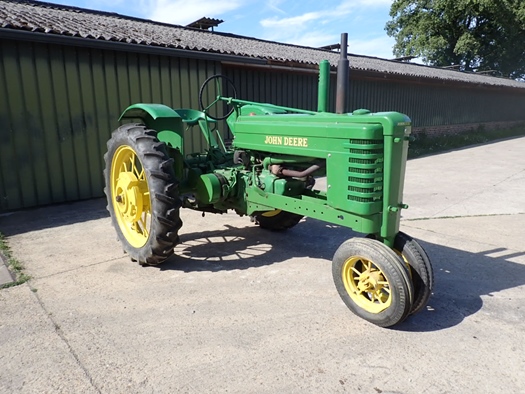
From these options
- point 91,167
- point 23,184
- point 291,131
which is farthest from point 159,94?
point 291,131

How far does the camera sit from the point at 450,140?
597 inches

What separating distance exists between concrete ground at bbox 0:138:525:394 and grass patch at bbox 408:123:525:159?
8.95m

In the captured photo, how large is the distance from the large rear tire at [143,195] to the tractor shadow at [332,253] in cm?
33

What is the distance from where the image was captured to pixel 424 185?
745 centimetres

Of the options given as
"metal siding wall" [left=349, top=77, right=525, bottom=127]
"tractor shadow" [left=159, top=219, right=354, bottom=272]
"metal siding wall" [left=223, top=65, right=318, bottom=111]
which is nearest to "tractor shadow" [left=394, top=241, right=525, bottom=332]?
"tractor shadow" [left=159, top=219, right=354, bottom=272]

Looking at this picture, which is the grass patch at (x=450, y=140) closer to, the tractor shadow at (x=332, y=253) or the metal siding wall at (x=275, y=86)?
the metal siding wall at (x=275, y=86)

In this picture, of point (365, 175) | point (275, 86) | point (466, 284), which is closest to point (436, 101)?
point (275, 86)

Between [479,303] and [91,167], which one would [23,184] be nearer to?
[91,167]

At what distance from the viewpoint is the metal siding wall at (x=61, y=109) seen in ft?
17.1

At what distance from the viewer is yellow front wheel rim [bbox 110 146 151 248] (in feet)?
12.0

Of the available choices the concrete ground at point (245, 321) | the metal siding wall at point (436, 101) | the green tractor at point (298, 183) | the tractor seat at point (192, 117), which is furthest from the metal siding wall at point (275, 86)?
the concrete ground at point (245, 321)

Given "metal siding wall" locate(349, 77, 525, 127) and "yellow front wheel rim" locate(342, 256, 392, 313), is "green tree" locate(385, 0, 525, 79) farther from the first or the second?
"yellow front wheel rim" locate(342, 256, 392, 313)

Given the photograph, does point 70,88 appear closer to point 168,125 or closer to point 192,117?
point 192,117

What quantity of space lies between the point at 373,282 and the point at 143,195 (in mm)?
2144
